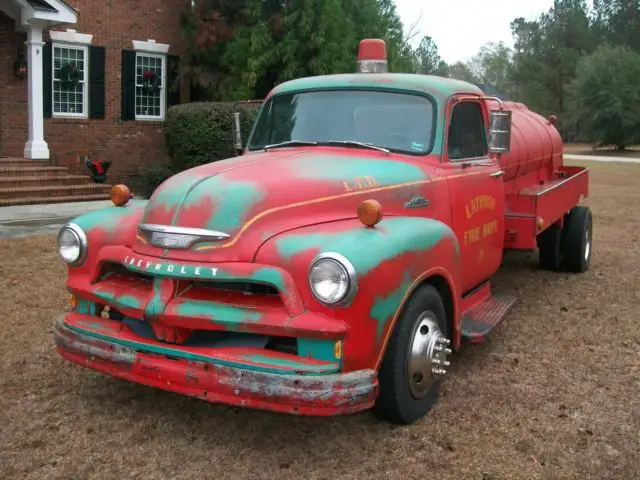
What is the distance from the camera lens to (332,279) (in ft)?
10.8

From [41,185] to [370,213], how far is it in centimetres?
1088

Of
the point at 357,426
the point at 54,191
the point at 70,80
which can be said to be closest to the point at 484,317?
the point at 357,426

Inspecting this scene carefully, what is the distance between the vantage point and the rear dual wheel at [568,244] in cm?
770

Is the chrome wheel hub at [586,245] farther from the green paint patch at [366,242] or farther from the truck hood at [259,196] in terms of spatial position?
the green paint patch at [366,242]

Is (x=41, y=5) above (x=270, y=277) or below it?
above

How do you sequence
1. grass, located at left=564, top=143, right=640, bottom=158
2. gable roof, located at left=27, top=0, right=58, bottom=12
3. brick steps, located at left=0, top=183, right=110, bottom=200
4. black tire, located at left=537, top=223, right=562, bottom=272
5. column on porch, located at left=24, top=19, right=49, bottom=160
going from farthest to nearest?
grass, located at left=564, top=143, right=640, bottom=158
column on porch, located at left=24, top=19, right=49, bottom=160
gable roof, located at left=27, top=0, right=58, bottom=12
brick steps, located at left=0, top=183, right=110, bottom=200
black tire, located at left=537, top=223, right=562, bottom=272

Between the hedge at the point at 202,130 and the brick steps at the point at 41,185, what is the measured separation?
1.61m

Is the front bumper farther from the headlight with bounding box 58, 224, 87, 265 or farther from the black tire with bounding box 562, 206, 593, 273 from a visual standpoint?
the black tire with bounding box 562, 206, 593, 273

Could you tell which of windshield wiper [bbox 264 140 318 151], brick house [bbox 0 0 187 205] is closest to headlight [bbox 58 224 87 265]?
windshield wiper [bbox 264 140 318 151]

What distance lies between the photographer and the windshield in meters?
4.70

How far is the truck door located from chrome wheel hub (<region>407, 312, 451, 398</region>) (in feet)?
3.09

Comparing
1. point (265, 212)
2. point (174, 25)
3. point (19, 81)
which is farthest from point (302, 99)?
point (174, 25)

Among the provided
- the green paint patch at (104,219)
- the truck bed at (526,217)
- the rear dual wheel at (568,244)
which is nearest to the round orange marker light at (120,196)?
the green paint patch at (104,219)

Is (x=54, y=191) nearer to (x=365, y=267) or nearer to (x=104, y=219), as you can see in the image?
(x=104, y=219)
